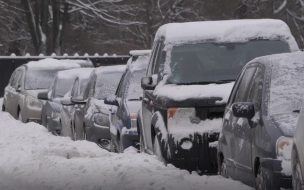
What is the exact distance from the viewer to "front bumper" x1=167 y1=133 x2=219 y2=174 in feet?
37.6

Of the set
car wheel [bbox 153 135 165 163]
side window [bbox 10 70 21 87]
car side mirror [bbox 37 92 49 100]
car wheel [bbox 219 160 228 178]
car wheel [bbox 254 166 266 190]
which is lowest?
side window [bbox 10 70 21 87]

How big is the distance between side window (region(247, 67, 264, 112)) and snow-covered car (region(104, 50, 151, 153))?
16.5 ft

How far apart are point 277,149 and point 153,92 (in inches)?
190

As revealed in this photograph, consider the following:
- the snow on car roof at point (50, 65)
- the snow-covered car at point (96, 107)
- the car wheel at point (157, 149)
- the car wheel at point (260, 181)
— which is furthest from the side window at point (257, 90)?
the snow on car roof at point (50, 65)

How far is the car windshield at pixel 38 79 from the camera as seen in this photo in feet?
81.7

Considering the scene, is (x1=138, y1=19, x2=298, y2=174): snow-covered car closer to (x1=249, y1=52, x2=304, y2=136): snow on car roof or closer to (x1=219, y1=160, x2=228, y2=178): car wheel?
(x1=219, y1=160, x2=228, y2=178): car wheel

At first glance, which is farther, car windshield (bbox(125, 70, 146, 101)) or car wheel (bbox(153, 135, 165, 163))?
car windshield (bbox(125, 70, 146, 101))

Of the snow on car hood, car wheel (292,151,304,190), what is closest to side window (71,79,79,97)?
the snow on car hood

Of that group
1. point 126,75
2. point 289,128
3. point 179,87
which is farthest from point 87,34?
point 289,128

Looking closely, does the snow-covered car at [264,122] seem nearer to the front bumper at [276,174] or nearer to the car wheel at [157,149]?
the front bumper at [276,174]

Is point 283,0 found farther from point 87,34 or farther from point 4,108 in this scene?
point 4,108

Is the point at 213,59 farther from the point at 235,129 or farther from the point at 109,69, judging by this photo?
the point at 109,69

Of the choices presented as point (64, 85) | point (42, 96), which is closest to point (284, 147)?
point (42, 96)

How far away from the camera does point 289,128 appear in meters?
8.10
